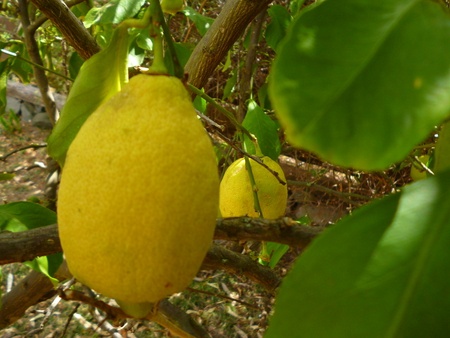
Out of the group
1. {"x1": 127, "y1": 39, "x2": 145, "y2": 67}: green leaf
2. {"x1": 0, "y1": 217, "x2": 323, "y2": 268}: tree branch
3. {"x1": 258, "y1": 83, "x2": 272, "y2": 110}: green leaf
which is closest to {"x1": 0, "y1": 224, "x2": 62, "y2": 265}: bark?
{"x1": 0, "y1": 217, "x2": 323, "y2": 268}: tree branch

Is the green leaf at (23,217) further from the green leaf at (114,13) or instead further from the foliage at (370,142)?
the foliage at (370,142)

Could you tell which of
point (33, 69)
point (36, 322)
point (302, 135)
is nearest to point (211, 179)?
point (302, 135)

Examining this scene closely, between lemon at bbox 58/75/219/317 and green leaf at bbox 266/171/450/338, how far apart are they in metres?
0.11

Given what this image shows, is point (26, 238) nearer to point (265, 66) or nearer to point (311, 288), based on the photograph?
→ point (311, 288)

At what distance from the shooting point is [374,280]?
296 mm

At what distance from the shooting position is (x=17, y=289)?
1277 mm

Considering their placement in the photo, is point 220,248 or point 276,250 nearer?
point 220,248

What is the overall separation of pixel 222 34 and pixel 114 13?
0.30 metres

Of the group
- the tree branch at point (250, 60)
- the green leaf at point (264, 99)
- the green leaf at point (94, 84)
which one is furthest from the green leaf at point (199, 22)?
the green leaf at point (94, 84)

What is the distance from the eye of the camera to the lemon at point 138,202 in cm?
34

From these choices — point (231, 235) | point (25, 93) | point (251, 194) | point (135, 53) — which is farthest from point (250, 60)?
point (25, 93)

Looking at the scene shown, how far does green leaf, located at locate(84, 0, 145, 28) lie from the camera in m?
0.96

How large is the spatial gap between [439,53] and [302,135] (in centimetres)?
14

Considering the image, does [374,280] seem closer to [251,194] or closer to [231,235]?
[231,235]
